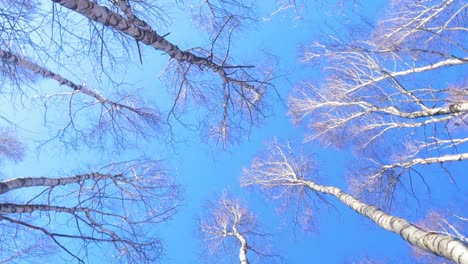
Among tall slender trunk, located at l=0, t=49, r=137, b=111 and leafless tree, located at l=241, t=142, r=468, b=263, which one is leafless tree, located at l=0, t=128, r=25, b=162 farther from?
leafless tree, located at l=241, t=142, r=468, b=263

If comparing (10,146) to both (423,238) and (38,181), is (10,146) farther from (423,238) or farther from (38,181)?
(423,238)

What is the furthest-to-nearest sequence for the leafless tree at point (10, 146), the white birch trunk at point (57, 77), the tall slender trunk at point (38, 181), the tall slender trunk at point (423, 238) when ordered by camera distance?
the leafless tree at point (10, 146) → the white birch trunk at point (57, 77) → the tall slender trunk at point (38, 181) → the tall slender trunk at point (423, 238)

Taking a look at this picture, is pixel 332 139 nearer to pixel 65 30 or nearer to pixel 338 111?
pixel 338 111

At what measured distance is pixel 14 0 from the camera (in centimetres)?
407

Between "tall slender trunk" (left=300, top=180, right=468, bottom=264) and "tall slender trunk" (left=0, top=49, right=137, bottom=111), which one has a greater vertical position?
"tall slender trunk" (left=0, top=49, right=137, bottom=111)

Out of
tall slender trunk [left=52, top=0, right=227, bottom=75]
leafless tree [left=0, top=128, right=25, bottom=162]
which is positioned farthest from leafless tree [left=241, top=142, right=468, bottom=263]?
leafless tree [left=0, top=128, right=25, bottom=162]

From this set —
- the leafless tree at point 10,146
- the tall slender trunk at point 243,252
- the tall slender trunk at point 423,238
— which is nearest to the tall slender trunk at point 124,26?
the tall slender trunk at point 423,238

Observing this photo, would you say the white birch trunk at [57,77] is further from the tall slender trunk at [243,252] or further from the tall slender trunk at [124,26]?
the tall slender trunk at [243,252]

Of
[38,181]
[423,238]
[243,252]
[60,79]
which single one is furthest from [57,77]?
[423,238]

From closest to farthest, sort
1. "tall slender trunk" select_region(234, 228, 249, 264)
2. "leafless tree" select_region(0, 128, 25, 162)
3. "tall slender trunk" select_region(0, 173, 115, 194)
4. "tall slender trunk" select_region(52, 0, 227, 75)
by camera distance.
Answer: "tall slender trunk" select_region(52, 0, 227, 75), "tall slender trunk" select_region(0, 173, 115, 194), "tall slender trunk" select_region(234, 228, 249, 264), "leafless tree" select_region(0, 128, 25, 162)

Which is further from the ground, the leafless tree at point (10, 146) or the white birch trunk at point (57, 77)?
the leafless tree at point (10, 146)

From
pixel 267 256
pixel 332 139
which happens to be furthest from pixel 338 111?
pixel 267 256

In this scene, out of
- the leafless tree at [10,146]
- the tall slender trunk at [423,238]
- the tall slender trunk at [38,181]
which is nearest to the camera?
the tall slender trunk at [423,238]

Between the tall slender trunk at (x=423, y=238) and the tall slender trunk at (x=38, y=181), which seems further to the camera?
the tall slender trunk at (x=38, y=181)
